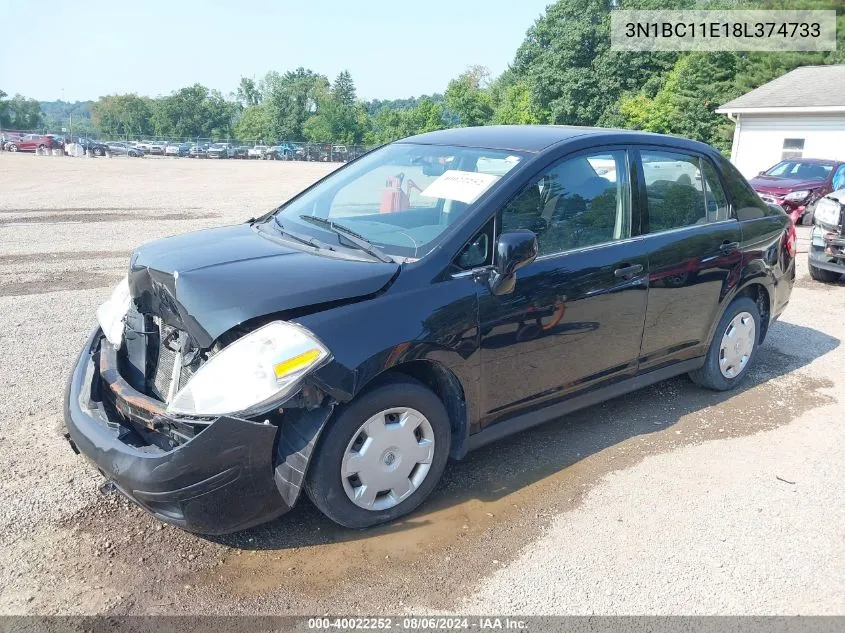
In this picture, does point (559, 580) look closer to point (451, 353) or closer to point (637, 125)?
point (451, 353)

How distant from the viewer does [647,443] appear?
4273 millimetres

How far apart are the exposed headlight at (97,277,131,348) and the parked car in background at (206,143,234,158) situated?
65843 mm

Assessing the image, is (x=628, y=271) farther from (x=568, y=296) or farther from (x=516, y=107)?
(x=516, y=107)

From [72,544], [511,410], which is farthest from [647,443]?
[72,544]

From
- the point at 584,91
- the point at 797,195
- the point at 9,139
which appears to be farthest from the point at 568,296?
the point at 9,139

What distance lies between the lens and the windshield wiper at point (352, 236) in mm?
3334

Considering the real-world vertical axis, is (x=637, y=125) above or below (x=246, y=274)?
above

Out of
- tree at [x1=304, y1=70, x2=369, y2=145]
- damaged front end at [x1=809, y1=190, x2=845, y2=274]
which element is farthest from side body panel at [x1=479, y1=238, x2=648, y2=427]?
tree at [x1=304, y1=70, x2=369, y2=145]

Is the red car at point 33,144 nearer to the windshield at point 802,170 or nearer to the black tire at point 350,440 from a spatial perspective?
the windshield at point 802,170

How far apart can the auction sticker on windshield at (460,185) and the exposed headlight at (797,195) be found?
13640 mm

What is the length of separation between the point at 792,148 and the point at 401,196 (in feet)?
88.0

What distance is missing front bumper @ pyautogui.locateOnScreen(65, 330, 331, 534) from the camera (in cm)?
271

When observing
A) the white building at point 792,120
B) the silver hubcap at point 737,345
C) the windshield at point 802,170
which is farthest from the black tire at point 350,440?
the white building at point 792,120

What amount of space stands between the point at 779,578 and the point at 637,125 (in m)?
45.9
